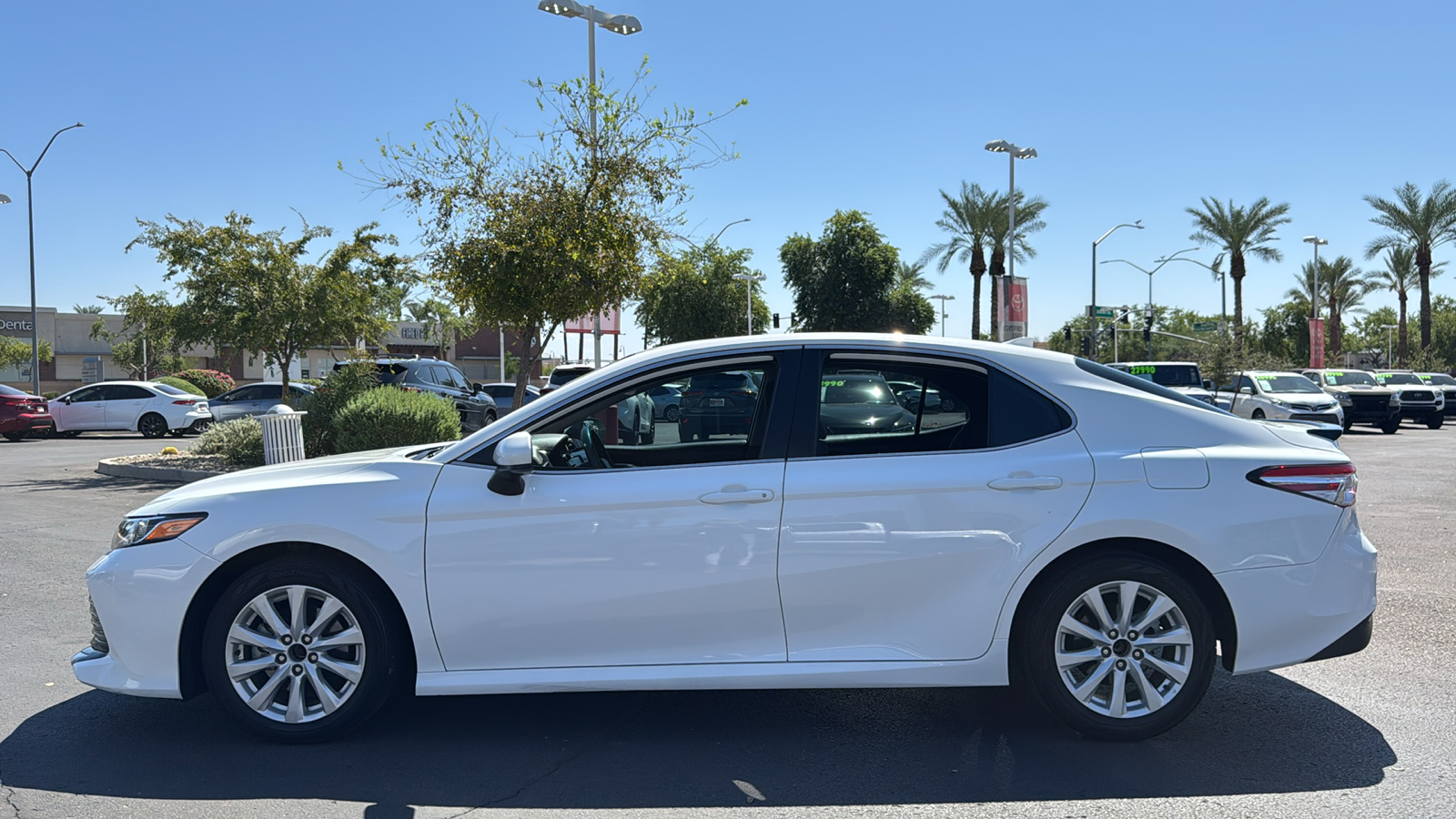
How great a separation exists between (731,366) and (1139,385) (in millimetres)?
1732

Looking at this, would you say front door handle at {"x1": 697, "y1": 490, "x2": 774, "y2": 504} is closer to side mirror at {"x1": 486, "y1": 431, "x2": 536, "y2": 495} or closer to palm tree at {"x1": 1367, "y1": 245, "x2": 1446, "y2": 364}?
side mirror at {"x1": 486, "y1": 431, "x2": 536, "y2": 495}

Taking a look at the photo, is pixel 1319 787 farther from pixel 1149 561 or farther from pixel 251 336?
pixel 251 336

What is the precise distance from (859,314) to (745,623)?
154 ft

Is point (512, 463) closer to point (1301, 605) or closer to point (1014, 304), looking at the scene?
point (1301, 605)

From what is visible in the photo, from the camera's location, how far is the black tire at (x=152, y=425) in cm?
2652

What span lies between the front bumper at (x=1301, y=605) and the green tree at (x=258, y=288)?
686 inches

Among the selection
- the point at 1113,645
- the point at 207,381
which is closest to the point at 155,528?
the point at 1113,645

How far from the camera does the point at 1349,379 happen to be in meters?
31.8

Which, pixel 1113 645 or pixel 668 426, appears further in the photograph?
pixel 668 426

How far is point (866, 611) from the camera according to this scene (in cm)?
423

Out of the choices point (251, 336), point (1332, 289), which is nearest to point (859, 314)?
point (1332, 289)

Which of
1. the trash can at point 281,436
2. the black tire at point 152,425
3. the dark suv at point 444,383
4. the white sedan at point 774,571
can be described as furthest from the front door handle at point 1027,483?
the black tire at point 152,425

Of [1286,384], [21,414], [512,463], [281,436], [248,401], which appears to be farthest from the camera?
[248,401]

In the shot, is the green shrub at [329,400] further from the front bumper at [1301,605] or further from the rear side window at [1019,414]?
the front bumper at [1301,605]
